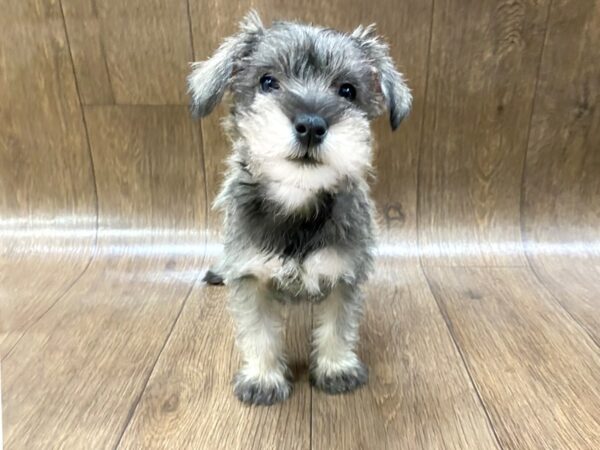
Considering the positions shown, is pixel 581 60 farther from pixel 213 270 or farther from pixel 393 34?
pixel 213 270

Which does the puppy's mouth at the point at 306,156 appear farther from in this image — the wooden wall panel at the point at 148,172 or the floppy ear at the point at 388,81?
the wooden wall panel at the point at 148,172

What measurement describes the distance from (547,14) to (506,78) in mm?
229

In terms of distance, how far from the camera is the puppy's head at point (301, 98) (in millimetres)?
1116

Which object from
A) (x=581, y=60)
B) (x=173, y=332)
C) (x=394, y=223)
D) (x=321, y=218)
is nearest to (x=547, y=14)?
(x=581, y=60)

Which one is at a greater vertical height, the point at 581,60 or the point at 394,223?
the point at 581,60

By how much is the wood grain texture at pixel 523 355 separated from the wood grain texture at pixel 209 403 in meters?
0.46

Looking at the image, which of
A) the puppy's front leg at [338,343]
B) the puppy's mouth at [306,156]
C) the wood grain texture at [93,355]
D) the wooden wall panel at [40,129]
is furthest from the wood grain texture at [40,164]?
the puppy's mouth at [306,156]

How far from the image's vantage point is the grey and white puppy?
3.76ft

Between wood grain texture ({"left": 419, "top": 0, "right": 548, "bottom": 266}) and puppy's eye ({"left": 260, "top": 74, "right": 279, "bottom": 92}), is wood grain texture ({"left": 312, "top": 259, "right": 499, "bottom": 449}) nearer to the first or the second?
wood grain texture ({"left": 419, "top": 0, "right": 548, "bottom": 266})

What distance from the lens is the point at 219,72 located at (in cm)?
131

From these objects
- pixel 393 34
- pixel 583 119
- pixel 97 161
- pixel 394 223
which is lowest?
pixel 394 223

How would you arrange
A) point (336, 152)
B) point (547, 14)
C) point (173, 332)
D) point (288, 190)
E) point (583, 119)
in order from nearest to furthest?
1. point (336, 152)
2. point (288, 190)
3. point (173, 332)
4. point (547, 14)
5. point (583, 119)

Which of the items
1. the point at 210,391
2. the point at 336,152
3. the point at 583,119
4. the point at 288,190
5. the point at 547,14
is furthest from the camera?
the point at 583,119

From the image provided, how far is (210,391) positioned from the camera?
1.43 meters
